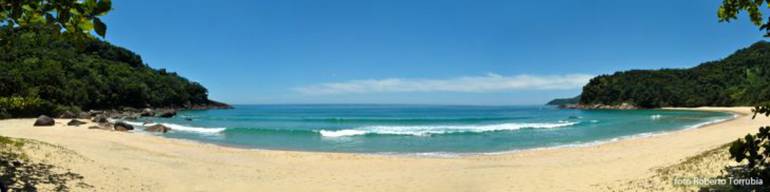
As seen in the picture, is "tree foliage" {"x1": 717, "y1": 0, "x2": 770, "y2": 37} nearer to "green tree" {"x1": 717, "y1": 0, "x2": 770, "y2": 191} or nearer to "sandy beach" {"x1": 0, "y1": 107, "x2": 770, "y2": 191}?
"green tree" {"x1": 717, "y1": 0, "x2": 770, "y2": 191}

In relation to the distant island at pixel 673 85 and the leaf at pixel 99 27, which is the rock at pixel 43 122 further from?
the distant island at pixel 673 85

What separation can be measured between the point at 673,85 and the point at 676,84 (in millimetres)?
1668

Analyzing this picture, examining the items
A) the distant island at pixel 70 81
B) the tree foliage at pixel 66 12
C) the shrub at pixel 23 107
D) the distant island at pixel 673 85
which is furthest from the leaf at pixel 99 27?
the distant island at pixel 673 85

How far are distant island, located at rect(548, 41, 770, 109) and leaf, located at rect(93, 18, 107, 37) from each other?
109 metres

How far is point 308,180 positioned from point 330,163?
395cm

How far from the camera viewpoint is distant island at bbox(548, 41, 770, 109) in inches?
4038

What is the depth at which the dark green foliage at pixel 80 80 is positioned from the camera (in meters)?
39.3

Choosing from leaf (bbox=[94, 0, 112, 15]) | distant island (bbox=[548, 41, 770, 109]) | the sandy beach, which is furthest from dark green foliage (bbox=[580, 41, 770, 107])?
leaf (bbox=[94, 0, 112, 15])

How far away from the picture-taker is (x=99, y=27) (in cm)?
352

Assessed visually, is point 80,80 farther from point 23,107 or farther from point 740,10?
point 740,10

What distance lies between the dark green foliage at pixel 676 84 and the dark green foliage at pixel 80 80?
346 ft

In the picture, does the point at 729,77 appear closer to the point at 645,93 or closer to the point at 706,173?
the point at 645,93

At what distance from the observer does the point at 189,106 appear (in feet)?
340

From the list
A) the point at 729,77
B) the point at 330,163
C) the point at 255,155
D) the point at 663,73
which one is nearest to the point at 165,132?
the point at 255,155
